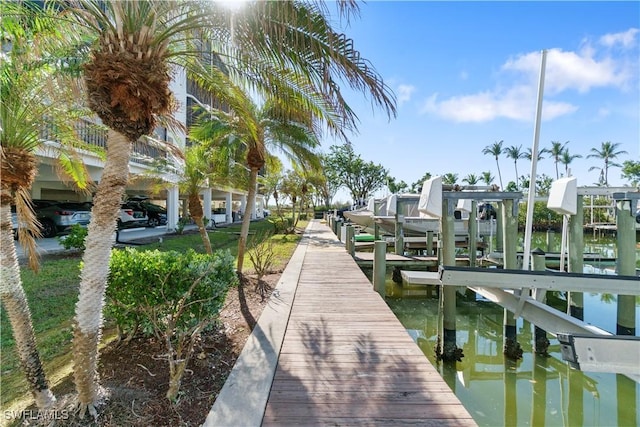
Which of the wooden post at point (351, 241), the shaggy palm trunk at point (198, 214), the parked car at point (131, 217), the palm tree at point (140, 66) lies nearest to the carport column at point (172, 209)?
the parked car at point (131, 217)

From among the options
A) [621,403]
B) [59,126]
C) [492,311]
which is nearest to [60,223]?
[59,126]

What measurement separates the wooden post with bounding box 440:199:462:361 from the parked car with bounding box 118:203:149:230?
45.0 ft

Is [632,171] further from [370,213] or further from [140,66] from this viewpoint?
[140,66]

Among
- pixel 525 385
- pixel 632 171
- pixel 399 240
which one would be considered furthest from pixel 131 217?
pixel 632 171

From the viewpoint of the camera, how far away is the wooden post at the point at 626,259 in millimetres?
6120

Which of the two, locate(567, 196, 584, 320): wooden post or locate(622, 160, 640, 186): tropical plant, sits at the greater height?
locate(622, 160, 640, 186): tropical plant

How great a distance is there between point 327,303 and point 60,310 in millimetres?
5034

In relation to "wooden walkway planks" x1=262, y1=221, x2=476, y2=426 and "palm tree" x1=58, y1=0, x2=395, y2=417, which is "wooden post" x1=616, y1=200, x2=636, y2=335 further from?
"palm tree" x1=58, y1=0, x2=395, y2=417

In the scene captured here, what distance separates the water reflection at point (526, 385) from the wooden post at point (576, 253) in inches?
33.1

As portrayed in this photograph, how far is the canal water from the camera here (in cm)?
462

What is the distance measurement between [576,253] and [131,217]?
18634mm

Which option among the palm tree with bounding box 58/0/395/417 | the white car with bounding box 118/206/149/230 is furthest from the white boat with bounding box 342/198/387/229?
the palm tree with bounding box 58/0/395/417

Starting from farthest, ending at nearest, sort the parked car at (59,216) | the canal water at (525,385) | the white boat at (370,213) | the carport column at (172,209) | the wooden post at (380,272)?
the carport column at (172,209) < the white boat at (370,213) < the parked car at (59,216) < the wooden post at (380,272) < the canal water at (525,385)

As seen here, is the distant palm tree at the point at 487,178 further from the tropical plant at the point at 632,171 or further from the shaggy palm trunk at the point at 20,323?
the shaggy palm trunk at the point at 20,323
